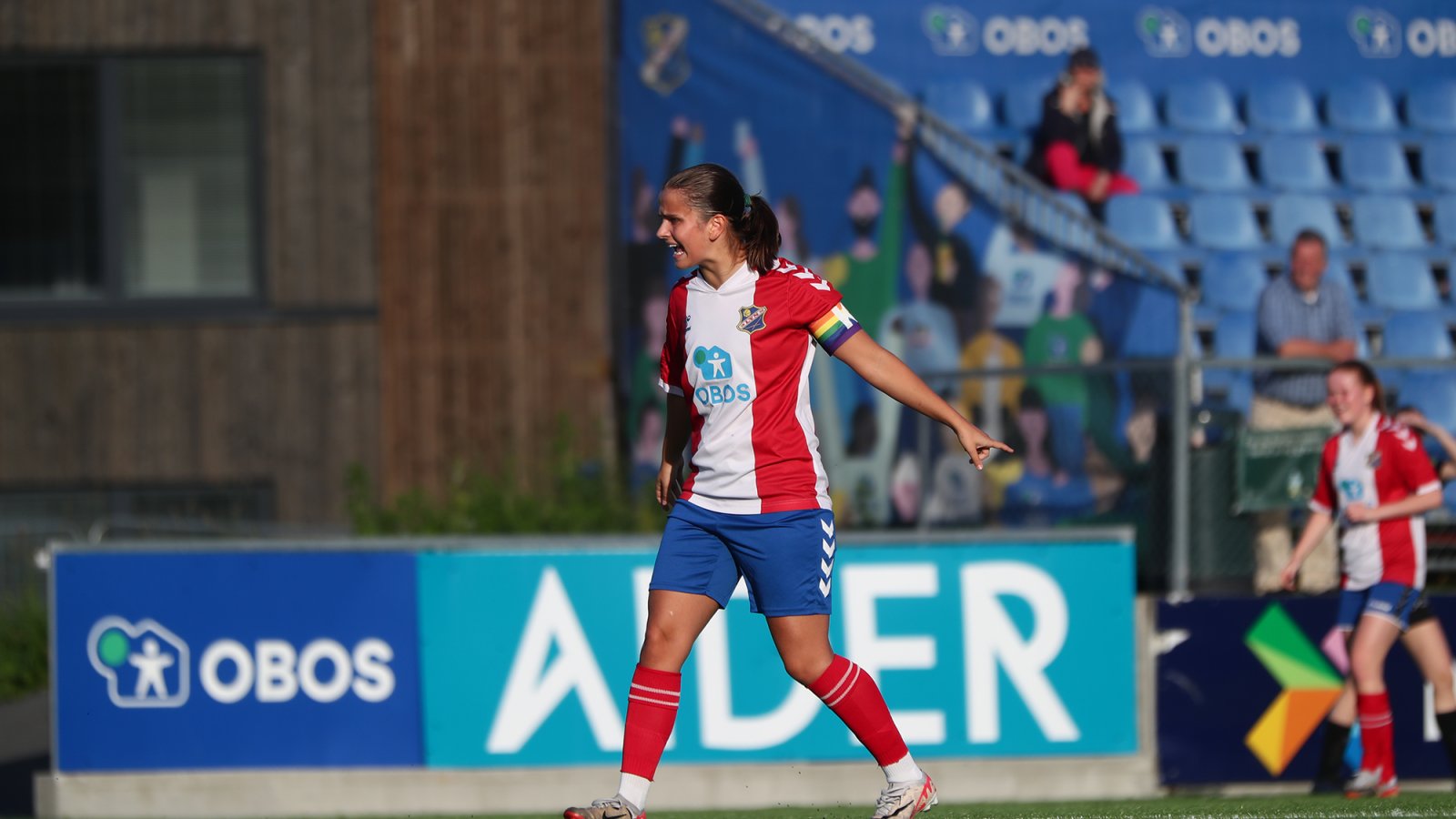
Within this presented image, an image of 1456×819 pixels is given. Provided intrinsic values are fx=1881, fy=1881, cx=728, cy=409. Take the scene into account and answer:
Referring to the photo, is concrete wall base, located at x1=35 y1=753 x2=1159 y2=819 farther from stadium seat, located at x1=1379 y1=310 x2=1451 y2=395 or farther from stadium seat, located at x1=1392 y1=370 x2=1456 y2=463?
stadium seat, located at x1=1379 y1=310 x2=1451 y2=395

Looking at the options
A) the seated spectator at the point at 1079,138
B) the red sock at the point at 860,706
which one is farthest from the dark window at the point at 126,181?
the red sock at the point at 860,706

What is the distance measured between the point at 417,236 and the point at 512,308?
0.97 m

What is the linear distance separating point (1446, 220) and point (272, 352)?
9476 millimetres

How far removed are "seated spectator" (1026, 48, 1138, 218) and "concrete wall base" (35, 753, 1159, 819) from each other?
580 cm

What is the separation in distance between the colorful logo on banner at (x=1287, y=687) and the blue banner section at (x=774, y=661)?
696 mm

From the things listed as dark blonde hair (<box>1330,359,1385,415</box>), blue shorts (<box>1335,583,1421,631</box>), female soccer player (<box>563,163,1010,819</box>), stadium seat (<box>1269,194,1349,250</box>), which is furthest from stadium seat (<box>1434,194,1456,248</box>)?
female soccer player (<box>563,163,1010,819</box>)

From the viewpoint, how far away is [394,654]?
970 centimetres

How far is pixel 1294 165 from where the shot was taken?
49.4 ft

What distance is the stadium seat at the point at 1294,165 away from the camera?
14.9 meters

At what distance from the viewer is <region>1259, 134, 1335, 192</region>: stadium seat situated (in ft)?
49.0

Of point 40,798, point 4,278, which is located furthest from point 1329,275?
point 4,278

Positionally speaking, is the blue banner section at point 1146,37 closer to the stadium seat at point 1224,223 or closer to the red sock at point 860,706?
the stadium seat at point 1224,223

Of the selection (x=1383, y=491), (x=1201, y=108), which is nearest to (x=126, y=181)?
(x=1201, y=108)

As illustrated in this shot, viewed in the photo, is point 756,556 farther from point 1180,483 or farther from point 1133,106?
point 1133,106
